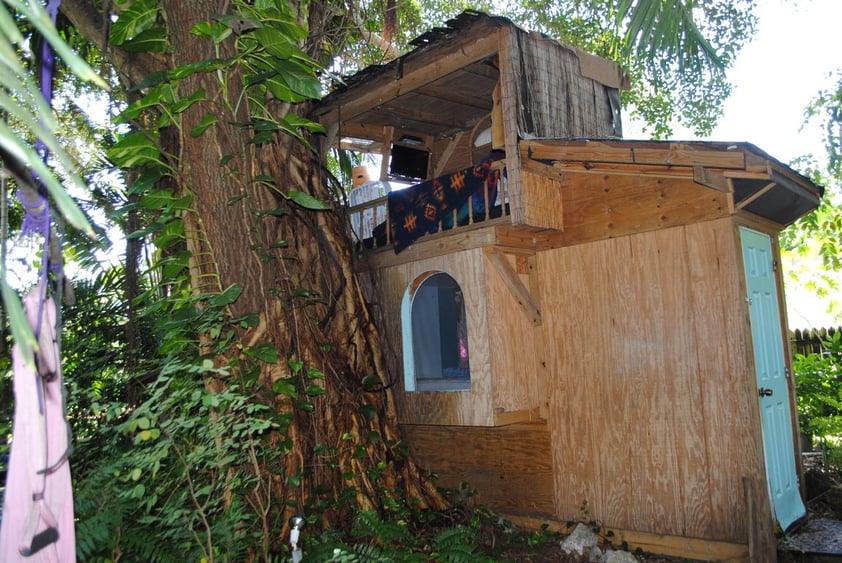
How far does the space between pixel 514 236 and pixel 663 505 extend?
2732mm

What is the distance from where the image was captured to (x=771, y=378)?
19.7 ft

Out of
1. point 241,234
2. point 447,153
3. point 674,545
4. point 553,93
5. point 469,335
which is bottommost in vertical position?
point 674,545

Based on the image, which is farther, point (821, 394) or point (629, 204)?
point (821, 394)

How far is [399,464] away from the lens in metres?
6.13

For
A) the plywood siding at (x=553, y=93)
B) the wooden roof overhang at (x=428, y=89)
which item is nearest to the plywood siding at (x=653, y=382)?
the plywood siding at (x=553, y=93)

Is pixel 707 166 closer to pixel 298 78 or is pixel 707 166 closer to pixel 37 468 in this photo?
pixel 298 78

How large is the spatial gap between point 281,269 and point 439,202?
7.31 feet

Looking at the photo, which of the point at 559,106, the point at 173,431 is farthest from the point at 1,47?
the point at 559,106

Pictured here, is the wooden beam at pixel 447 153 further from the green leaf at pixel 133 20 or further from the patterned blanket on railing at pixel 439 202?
the green leaf at pixel 133 20

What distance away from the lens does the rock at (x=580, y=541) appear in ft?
19.3

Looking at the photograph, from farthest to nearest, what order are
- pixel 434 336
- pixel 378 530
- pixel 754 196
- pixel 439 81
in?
pixel 434 336 < pixel 439 81 < pixel 754 196 < pixel 378 530

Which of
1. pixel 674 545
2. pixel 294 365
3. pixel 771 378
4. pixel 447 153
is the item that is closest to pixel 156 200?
pixel 294 365

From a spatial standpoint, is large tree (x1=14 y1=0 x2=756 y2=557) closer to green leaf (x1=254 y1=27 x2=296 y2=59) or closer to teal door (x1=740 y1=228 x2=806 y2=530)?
green leaf (x1=254 y1=27 x2=296 y2=59)

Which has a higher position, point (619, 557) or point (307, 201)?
point (307, 201)
